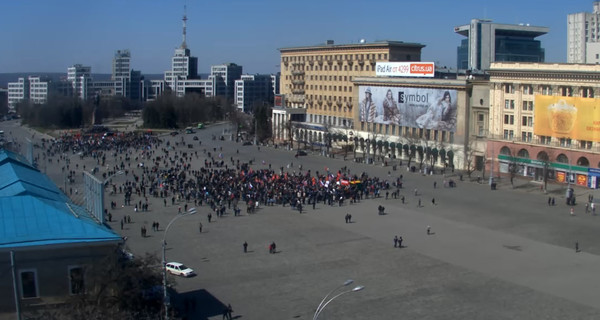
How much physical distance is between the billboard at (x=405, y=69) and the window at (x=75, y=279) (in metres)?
51.0

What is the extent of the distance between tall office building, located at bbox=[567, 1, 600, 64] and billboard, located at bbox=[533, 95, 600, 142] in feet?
262

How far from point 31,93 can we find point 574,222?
17316 centimetres

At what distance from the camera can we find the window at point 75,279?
19969 millimetres

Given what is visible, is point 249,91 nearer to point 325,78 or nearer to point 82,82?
point 82,82

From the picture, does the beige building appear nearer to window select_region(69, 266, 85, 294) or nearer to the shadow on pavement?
the shadow on pavement

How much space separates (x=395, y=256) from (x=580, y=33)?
114 metres

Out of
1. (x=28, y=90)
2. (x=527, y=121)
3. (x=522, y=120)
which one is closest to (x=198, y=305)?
(x=527, y=121)

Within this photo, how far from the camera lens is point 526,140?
182 feet

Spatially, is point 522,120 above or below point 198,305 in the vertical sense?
above

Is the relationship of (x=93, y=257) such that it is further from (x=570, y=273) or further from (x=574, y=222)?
(x=574, y=222)

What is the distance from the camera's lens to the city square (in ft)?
79.2

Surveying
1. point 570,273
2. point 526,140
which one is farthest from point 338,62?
point 570,273

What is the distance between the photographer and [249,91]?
170 m

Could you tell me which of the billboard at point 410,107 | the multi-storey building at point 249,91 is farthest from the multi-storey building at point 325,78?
the multi-storey building at point 249,91
